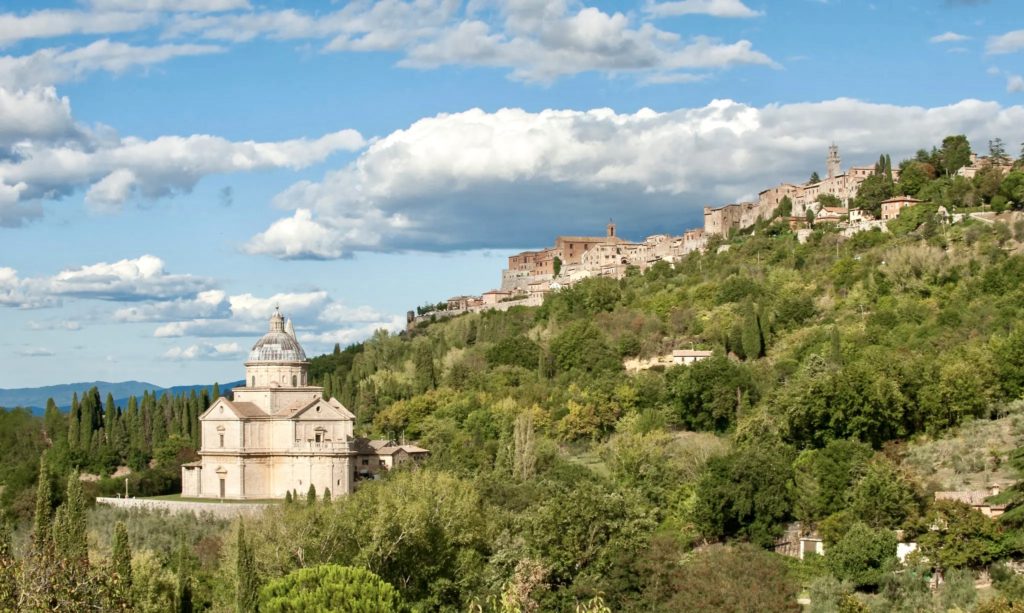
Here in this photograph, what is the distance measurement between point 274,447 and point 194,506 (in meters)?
4.88

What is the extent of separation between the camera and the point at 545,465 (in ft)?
169

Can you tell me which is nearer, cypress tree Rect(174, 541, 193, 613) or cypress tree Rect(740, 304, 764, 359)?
cypress tree Rect(174, 541, 193, 613)

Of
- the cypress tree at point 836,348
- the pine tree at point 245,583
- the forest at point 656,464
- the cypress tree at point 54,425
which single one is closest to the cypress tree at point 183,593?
the forest at point 656,464

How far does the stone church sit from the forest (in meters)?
3.56

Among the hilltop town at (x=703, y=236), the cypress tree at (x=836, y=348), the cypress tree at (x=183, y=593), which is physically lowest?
the cypress tree at (x=183, y=593)

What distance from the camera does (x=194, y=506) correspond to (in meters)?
50.7

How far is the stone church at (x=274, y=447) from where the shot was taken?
2121 inches

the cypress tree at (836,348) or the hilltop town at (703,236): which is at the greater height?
the hilltop town at (703,236)

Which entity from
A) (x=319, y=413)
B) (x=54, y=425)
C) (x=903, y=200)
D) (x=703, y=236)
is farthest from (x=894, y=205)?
(x=54, y=425)

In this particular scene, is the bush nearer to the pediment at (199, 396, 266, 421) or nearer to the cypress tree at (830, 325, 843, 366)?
the pediment at (199, 396, 266, 421)

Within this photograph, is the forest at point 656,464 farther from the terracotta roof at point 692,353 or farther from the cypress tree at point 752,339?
the terracotta roof at point 692,353

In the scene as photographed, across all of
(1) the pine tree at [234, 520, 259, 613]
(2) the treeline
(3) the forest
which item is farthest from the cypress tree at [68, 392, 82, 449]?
(1) the pine tree at [234, 520, 259, 613]

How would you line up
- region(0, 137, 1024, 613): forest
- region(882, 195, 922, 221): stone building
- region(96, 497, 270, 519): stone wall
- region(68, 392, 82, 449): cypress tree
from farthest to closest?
1. region(882, 195, 922, 221): stone building
2. region(68, 392, 82, 449): cypress tree
3. region(96, 497, 270, 519): stone wall
4. region(0, 137, 1024, 613): forest

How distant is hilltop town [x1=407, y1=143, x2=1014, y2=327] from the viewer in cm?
8281
